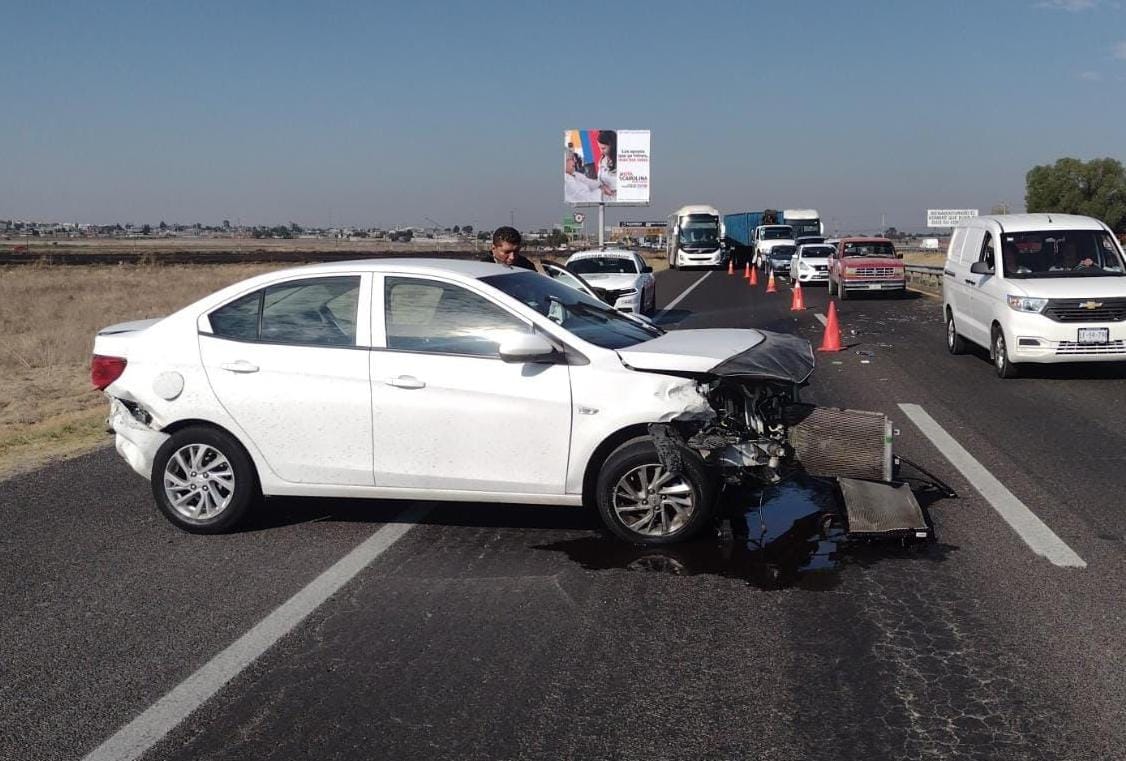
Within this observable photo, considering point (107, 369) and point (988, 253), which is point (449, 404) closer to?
Answer: point (107, 369)

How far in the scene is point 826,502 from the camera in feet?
23.2

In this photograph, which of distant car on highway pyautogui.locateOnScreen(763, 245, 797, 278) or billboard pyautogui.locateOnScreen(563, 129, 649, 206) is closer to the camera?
distant car on highway pyautogui.locateOnScreen(763, 245, 797, 278)

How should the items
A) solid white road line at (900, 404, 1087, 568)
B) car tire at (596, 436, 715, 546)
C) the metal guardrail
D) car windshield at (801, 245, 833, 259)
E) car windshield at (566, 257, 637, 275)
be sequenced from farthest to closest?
car windshield at (801, 245, 833, 259) → the metal guardrail → car windshield at (566, 257, 637, 275) → car tire at (596, 436, 715, 546) → solid white road line at (900, 404, 1087, 568)

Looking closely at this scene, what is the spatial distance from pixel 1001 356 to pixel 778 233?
42.4 m

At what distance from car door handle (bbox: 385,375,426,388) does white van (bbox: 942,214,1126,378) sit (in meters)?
8.76

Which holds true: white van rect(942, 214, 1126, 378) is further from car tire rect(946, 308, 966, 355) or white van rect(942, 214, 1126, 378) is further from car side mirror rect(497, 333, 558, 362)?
car side mirror rect(497, 333, 558, 362)

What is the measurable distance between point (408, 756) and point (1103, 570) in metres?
3.78

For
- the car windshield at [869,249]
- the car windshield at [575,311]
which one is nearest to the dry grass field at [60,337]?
the car windshield at [575,311]

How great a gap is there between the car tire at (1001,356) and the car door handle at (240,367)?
30.9 ft

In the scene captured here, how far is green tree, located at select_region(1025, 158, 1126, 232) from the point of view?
317 feet

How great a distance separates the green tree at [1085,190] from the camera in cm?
9650

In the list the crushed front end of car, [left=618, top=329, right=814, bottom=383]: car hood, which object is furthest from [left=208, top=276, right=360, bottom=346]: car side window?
the crushed front end of car

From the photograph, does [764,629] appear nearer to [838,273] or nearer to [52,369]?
[52,369]

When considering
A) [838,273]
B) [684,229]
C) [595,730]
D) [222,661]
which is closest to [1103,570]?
[595,730]
